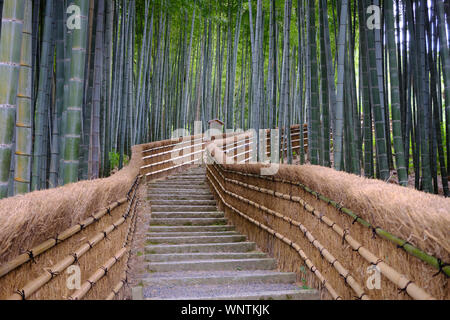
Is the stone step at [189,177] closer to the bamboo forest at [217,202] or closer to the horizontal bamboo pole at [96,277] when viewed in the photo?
the bamboo forest at [217,202]

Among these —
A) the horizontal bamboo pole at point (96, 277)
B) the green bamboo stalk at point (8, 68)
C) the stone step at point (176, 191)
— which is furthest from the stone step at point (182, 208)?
the green bamboo stalk at point (8, 68)

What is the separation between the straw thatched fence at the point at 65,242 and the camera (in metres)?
1.29

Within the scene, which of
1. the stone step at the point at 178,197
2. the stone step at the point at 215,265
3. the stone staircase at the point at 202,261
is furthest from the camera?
the stone step at the point at 178,197

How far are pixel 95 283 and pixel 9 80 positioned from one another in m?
1.11

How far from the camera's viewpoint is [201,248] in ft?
13.0

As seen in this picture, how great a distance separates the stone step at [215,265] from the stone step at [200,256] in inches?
9.2

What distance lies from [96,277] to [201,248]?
76.5 inches

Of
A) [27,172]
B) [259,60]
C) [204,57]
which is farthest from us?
[204,57]

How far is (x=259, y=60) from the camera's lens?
214 inches

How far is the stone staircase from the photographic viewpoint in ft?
8.82
